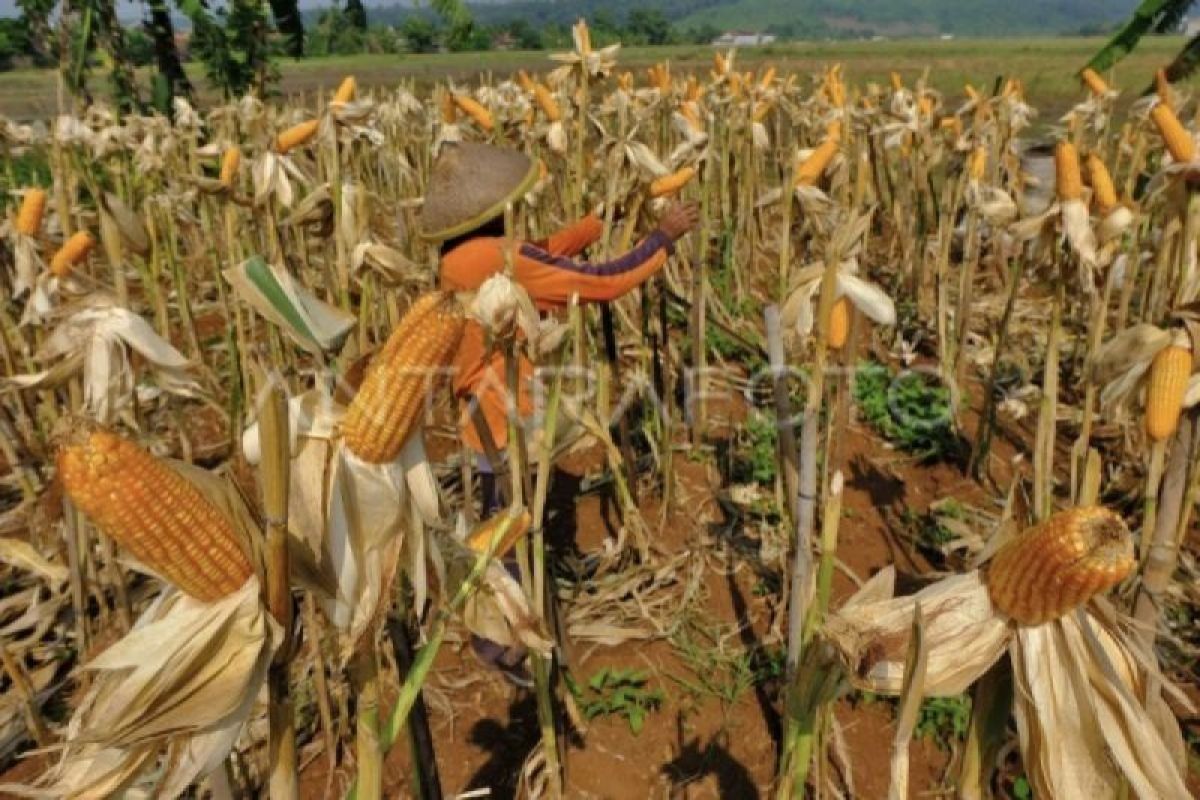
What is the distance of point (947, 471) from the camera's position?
4133mm

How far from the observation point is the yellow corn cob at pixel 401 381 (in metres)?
→ 0.98

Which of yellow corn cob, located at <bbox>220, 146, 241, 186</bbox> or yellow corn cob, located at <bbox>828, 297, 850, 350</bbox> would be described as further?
yellow corn cob, located at <bbox>220, 146, 241, 186</bbox>

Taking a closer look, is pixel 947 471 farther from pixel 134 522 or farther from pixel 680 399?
pixel 134 522

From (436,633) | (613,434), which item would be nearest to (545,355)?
(436,633)

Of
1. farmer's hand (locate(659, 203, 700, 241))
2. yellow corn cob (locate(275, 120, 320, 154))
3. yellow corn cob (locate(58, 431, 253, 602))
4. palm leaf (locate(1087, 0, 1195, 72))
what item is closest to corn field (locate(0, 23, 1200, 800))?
yellow corn cob (locate(58, 431, 253, 602))

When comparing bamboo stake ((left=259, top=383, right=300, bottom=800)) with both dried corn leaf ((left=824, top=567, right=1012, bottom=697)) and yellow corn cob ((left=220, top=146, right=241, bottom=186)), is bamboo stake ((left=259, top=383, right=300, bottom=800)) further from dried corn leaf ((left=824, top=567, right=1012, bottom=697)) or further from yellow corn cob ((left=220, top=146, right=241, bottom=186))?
yellow corn cob ((left=220, top=146, right=241, bottom=186))

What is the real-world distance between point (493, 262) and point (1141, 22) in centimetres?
1203

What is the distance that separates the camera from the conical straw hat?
222 centimetres

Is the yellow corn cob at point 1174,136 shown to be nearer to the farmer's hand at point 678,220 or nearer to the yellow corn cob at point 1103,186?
the yellow corn cob at point 1103,186

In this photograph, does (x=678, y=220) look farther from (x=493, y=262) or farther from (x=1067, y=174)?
(x=1067, y=174)

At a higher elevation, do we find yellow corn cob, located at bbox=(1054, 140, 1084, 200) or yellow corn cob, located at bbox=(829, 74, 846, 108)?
yellow corn cob, located at bbox=(829, 74, 846, 108)

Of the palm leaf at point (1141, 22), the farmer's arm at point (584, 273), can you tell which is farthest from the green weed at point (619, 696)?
the palm leaf at point (1141, 22)

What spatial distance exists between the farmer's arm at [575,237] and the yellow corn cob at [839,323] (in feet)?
4.42

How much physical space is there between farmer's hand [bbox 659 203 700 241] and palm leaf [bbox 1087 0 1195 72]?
34.3ft
